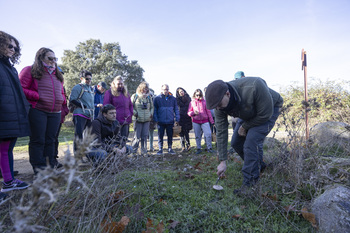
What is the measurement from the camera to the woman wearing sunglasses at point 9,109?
8.44 feet

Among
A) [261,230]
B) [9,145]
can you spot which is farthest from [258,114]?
[9,145]

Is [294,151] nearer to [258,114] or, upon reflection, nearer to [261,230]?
[258,114]

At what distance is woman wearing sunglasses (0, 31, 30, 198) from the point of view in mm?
2573

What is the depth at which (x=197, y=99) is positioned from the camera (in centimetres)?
623

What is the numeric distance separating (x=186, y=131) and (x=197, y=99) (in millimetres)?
1237

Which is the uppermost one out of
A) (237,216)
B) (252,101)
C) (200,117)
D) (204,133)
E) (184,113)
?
(252,101)

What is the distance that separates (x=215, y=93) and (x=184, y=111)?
4488 mm

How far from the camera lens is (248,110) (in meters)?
2.66

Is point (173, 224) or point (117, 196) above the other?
point (117, 196)

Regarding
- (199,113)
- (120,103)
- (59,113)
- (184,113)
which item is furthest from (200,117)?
(59,113)

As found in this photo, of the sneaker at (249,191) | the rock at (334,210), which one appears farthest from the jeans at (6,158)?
the rock at (334,210)

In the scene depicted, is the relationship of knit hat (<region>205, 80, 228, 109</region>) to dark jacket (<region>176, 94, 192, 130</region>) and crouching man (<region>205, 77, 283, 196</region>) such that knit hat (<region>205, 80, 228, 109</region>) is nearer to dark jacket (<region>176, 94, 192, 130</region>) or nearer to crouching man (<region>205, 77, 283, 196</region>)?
crouching man (<region>205, 77, 283, 196</region>)

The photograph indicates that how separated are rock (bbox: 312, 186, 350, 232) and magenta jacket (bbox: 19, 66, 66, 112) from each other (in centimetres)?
391

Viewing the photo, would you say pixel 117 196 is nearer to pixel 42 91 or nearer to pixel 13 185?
pixel 13 185
